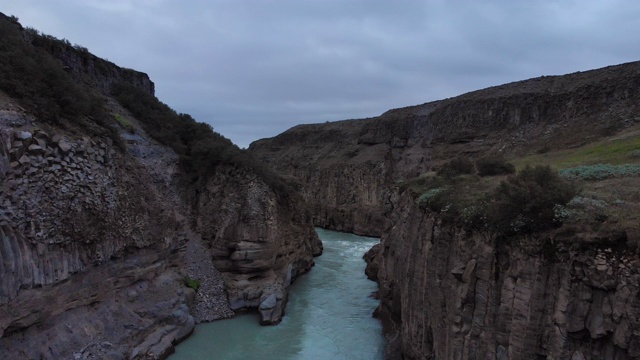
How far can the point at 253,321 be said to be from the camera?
2102cm

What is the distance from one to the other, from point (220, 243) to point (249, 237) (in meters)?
1.90

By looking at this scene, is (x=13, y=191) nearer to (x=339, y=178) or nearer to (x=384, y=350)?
(x=384, y=350)

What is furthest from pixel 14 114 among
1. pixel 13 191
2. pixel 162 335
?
pixel 162 335

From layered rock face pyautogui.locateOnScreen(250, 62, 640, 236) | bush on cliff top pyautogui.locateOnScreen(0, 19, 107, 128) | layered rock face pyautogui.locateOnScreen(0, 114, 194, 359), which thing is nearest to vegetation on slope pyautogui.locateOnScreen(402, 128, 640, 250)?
layered rock face pyautogui.locateOnScreen(0, 114, 194, 359)

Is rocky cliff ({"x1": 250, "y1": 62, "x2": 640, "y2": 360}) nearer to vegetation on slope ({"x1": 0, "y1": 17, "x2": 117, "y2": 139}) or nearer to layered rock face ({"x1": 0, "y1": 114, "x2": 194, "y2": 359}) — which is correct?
layered rock face ({"x1": 0, "y1": 114, "x2": 194, "y2": 359})

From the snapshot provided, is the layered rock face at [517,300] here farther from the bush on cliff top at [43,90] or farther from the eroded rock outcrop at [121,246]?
the bush on cliff top at [43,90]

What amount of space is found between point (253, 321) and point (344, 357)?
568cm

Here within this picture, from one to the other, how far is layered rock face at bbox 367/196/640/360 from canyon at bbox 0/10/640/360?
0.03 m

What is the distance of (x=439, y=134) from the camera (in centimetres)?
5709

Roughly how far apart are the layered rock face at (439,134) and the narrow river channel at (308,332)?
8003 mm

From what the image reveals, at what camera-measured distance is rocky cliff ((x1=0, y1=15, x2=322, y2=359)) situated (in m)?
14.1

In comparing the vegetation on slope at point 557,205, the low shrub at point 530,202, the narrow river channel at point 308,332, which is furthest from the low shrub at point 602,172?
the narrow river channel at point 308,332

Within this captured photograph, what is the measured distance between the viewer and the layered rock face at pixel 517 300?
7.04m

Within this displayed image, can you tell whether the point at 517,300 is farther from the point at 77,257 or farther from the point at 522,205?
the point at 77,257
